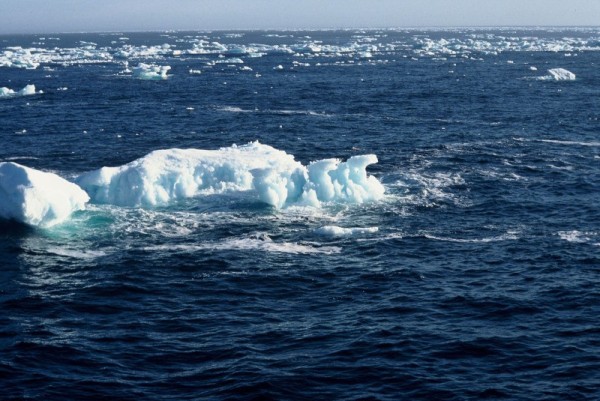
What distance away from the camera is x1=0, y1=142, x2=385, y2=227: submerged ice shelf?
41.3 m

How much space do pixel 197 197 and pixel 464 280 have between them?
16931 mm

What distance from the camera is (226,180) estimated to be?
44.2 meters

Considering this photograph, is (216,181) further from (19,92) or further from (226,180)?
(19,92)

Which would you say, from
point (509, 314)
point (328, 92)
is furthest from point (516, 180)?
point (328, 92)

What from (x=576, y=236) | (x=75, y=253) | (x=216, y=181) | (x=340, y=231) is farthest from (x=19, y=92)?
(x=576, y=236)

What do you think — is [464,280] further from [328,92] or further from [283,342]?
[328,92]

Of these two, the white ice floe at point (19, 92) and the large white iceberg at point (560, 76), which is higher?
the large white iceberg at point (560, 76)

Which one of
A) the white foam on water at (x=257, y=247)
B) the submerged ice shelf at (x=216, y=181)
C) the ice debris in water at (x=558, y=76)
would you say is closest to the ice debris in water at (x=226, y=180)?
the submerged ice shelf at (x=216, y=181)

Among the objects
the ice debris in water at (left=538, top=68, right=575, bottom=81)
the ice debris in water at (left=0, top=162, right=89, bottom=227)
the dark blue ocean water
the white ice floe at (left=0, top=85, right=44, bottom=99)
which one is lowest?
the dark blue ocean water

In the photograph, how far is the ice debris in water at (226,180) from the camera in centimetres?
4156

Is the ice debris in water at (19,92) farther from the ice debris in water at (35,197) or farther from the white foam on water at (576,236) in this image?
the white foam on water at (576,236)

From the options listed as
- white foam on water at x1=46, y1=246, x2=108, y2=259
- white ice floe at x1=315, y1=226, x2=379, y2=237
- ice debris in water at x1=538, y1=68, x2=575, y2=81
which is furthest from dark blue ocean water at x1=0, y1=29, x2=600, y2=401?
ice debris in water at x1=538, y1=68, x2=575, y2=81

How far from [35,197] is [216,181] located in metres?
10.6

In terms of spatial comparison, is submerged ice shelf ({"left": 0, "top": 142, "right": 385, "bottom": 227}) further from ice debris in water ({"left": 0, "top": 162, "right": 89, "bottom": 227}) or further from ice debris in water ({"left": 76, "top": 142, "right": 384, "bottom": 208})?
ice debris in water ({"left": 0, "top": 162, "right": 89, "bottom": 227})
